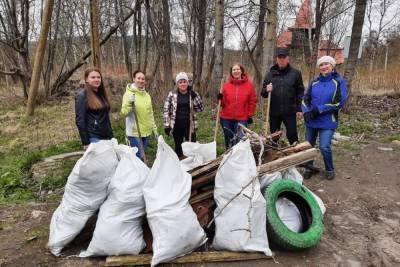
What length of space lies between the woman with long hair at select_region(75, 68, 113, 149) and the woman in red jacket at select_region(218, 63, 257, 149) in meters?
1.59

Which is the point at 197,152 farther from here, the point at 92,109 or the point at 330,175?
the point at 330,175

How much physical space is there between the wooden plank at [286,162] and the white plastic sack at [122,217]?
1099 mm

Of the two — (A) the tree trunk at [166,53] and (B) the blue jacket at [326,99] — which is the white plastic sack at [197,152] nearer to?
(B) the blue jacket at [326,99]

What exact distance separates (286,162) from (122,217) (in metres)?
1.59

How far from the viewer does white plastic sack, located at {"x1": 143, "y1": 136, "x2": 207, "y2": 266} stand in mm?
2891

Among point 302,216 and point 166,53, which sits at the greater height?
point 166,53

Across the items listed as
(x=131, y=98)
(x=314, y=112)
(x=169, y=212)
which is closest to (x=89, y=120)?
(x=131, y=98)

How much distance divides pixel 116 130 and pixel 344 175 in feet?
Answer: 14.6

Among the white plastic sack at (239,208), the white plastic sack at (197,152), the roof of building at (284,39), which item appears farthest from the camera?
the roof of building at (284,39)

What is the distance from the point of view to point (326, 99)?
4.59 m

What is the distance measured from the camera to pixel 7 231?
361cm

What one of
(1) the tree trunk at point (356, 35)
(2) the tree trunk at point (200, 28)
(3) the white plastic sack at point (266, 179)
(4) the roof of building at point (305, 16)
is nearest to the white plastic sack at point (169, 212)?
(3) the white plastic sack at point (266, 179)

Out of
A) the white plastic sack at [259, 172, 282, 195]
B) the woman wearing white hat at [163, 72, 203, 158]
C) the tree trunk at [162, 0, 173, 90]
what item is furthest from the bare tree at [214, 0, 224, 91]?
the white plastic sack at [259, 172, 282, 195]

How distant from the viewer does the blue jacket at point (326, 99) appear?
454 centimetres
